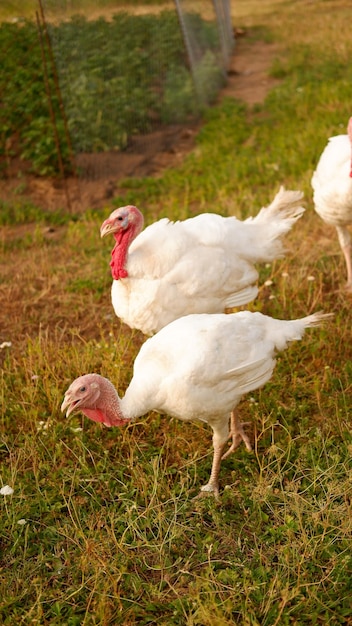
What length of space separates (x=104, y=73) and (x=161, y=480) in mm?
5936

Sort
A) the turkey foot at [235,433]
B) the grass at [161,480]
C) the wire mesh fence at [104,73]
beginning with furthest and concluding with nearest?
the wire mesh fence at [104,73]
the turkey foot at [235,433]
the grass at [161,480]

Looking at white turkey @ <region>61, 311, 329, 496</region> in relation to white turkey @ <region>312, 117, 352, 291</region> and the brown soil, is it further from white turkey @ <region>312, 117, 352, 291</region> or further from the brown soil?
the brown soil

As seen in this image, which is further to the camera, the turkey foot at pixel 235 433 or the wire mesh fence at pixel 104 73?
the wire mesh fence at pixel 104 73

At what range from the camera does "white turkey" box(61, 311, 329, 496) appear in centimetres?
371

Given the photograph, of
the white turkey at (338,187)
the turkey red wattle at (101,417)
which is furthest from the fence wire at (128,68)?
the turkey red wattle at (101,417)

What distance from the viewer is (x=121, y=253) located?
15.0 ft

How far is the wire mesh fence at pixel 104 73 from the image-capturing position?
772 cm

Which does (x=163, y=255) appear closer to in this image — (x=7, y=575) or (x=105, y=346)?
(x=105, y=346)

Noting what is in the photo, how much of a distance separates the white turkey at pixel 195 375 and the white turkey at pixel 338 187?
1710 mm

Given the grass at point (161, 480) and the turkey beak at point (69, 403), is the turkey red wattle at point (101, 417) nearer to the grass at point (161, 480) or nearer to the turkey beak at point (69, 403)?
the turkey beak at point (69, 403)

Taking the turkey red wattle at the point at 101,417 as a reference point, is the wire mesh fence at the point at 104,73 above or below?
above

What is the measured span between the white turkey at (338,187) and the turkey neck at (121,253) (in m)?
1.66

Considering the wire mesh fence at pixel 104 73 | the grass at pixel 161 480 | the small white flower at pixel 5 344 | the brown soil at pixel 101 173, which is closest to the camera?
the grass at pixel 161 480

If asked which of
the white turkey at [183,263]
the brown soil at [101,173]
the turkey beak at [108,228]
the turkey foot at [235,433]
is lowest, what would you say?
the turkey foot at [235,433]
